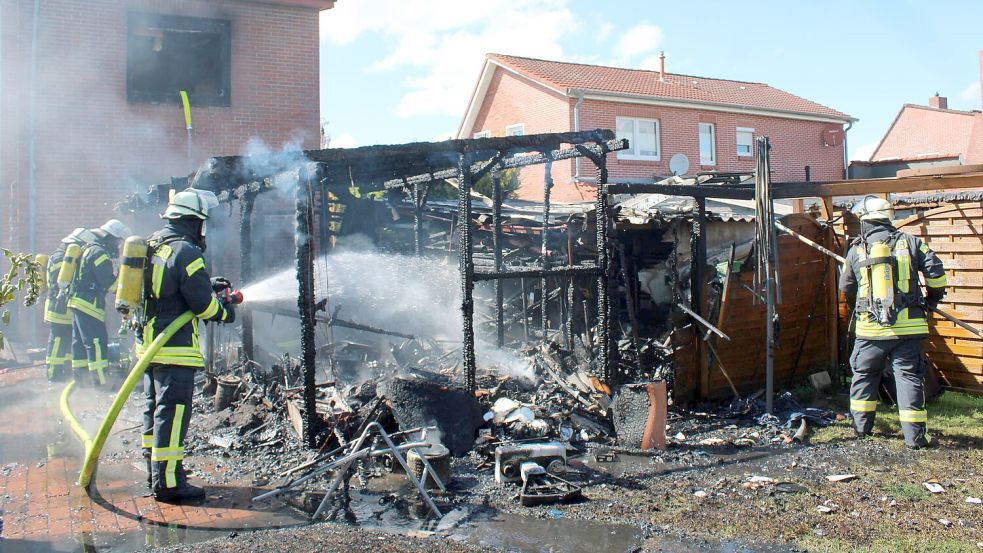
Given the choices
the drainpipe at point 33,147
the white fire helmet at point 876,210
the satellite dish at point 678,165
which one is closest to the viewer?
the white fire helmet at point 876,210

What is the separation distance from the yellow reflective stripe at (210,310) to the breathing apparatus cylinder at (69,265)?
14.7 feet

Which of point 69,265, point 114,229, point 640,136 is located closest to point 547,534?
point 114,229

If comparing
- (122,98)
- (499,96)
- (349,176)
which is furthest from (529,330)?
(499,96)

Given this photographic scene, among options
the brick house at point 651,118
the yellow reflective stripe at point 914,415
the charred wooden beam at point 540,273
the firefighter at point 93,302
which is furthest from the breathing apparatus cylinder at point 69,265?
the brick house at point 651,118

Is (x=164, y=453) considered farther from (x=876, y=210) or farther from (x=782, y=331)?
(x=782, y=331)

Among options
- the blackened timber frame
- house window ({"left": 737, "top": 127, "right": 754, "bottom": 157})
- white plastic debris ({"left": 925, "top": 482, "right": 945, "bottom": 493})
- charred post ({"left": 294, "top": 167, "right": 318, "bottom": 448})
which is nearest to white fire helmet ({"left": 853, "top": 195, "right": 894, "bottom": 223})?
the blackened timber frame

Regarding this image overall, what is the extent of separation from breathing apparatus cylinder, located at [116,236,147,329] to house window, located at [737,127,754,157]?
22.8 metres

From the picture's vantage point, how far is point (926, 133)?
3638 cm

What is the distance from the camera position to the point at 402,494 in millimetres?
5156

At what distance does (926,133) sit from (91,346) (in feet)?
134

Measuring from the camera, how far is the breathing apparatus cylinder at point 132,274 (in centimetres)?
509

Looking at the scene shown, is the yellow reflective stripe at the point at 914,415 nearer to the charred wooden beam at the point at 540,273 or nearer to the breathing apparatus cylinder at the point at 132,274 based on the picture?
the charred wooden beam at the point at 540,273

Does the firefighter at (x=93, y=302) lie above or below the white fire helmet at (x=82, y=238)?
below

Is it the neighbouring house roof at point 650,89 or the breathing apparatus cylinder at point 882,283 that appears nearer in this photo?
the breathing apparatus cylinder at point 882,283
